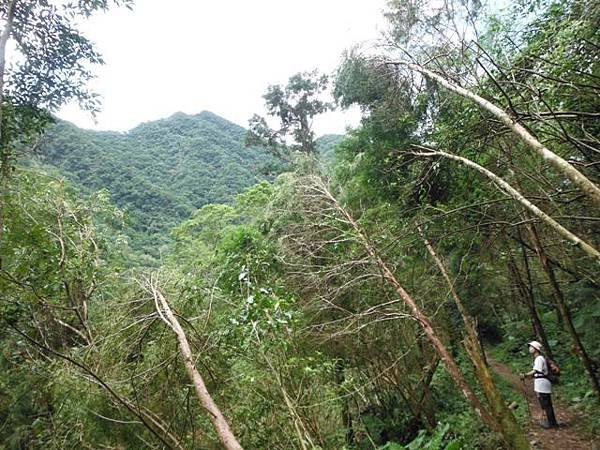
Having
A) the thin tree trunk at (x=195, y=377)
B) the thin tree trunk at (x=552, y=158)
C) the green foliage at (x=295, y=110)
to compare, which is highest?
the green foliage at (x=295, y=110)

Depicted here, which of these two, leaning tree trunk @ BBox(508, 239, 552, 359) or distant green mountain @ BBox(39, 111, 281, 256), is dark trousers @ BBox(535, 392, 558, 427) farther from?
distant green mountain @ BBox(39, 111, 281, 256)

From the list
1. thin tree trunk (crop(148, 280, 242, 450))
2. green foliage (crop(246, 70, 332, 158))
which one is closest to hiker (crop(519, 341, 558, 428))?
thin tree trunk (crop(148, 280, 242, 450))

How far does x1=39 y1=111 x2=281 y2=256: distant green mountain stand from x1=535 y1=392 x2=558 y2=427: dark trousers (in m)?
16.7

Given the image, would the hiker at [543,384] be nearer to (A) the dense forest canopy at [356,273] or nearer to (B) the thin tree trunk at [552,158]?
(A) the dense forest canopy at [356,273]

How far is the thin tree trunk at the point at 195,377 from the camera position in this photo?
3434 mm

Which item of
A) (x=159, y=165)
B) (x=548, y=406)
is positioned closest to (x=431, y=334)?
(x=548, y=406)

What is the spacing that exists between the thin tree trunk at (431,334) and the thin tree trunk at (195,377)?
2.79 metres

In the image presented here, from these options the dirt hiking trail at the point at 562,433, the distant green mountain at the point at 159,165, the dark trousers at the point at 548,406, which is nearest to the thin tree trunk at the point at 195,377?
the dirt hiking trail at the point at 562,433

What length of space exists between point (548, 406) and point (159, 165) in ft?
128

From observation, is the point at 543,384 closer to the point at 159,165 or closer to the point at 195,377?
the point at 195,377

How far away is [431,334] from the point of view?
509 centimetres

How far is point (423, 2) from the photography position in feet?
21.7

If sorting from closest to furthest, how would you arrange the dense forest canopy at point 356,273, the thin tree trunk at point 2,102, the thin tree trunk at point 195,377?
the thin tree trunk at point 195,377 → the thin tree trunk at point 2,102 → the dense forest canopy at point 356,273

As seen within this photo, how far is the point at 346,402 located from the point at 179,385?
282cm
